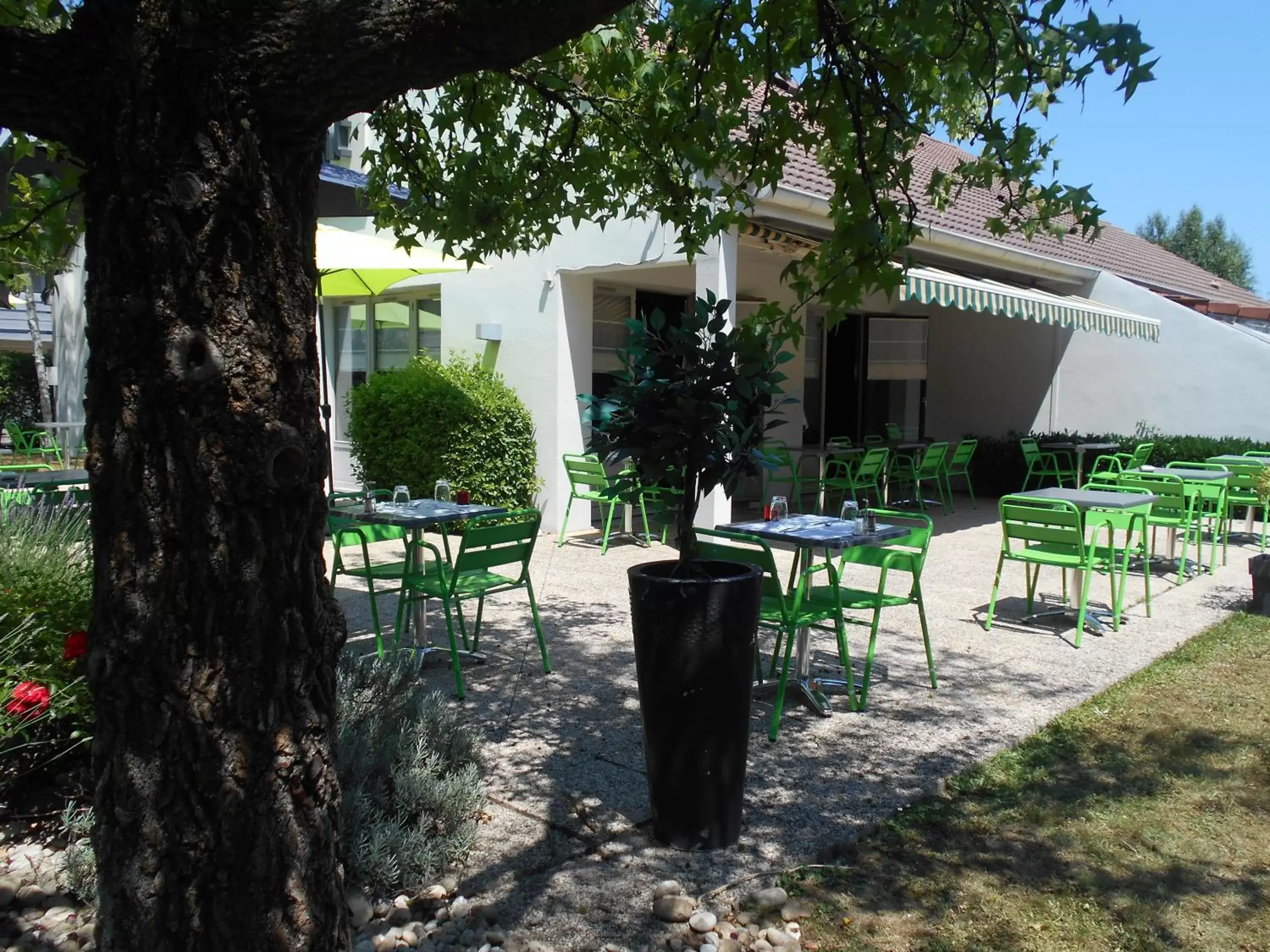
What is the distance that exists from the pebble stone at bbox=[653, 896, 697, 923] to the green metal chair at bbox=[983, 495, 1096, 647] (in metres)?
4.12

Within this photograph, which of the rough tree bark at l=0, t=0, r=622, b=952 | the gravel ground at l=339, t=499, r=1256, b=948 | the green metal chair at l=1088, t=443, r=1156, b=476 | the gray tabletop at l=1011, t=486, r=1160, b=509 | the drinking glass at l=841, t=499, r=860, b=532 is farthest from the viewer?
the green metal chair at l=1088, t=443, r=1156, b=476

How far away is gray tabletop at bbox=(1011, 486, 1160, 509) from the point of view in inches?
284

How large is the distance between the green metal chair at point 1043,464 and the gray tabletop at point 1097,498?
199 inches

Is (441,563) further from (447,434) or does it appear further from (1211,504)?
(1211,504)

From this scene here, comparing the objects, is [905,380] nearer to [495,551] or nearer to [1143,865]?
[495,551]

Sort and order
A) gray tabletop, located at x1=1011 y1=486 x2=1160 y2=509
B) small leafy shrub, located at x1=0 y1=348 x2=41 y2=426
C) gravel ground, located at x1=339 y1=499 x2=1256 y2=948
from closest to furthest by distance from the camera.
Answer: gravel ground, located at x1=339 y1=499 x2=1256 y2=948 < gray tabletop, located at x1=1011 y1=486 x2=1160 y2=509 < small leafy shrub, located at x1=0 y1=348 x2=41 y2=426

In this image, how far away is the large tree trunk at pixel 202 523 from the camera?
79.6 inches

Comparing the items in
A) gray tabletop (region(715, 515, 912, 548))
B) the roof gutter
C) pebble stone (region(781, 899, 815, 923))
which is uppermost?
the roof gutter

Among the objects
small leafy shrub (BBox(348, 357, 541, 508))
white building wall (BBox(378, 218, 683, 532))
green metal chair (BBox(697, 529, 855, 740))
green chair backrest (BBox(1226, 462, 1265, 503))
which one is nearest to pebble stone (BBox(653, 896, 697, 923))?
green metal chair (BBox(697, 529, 855, 740))

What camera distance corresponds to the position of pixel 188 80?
6.59 ft

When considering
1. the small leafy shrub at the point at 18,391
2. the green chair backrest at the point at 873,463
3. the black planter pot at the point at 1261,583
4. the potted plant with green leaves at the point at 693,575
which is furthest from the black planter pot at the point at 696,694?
the small leafy shrub at the point at 18,391

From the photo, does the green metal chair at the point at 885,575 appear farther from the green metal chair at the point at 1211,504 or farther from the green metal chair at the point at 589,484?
the green metal chair at the point at 1211,504

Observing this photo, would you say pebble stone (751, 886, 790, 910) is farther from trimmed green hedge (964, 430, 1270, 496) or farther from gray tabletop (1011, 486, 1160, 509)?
trimmed green hedge (964, 430, 1270, 496)

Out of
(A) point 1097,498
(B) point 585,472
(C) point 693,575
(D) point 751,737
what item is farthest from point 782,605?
(B) point 585,472
